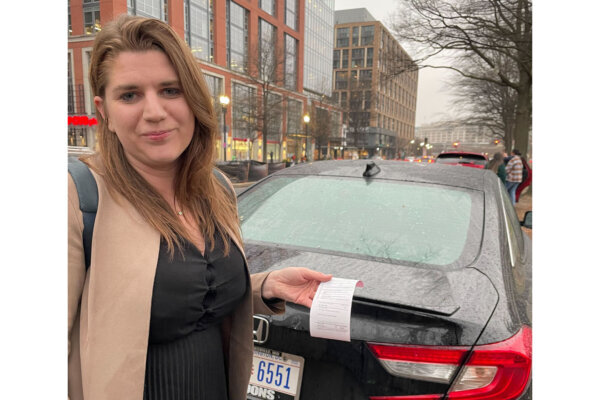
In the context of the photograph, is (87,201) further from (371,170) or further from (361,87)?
(361,87)

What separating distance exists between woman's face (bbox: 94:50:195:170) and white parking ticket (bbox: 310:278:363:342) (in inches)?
28.5

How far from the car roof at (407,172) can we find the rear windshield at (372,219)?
0.09 meters

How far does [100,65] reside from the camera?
117 cm

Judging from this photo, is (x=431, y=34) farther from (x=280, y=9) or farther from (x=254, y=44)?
(x=254, y=44)

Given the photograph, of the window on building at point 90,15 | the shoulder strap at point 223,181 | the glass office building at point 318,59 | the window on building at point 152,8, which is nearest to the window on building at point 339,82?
the glass office building at point 318,59

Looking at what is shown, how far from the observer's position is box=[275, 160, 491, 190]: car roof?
2.44 m

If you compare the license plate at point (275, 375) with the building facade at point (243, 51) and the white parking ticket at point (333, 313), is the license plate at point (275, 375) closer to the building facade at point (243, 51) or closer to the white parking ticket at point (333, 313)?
the white parking ticket at point (333, 313)

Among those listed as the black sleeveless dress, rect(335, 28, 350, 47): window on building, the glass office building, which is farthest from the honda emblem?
rect(335, 28, 350, 47): window on building

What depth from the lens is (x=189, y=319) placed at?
116cm

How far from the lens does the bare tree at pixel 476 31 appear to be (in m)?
8.54

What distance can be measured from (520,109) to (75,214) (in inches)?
541

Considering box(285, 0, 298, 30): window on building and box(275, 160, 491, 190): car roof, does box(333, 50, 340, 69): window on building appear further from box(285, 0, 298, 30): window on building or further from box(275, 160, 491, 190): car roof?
box(275, 160, 491, 190): car roof

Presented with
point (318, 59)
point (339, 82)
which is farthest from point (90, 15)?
point (339, 82)
